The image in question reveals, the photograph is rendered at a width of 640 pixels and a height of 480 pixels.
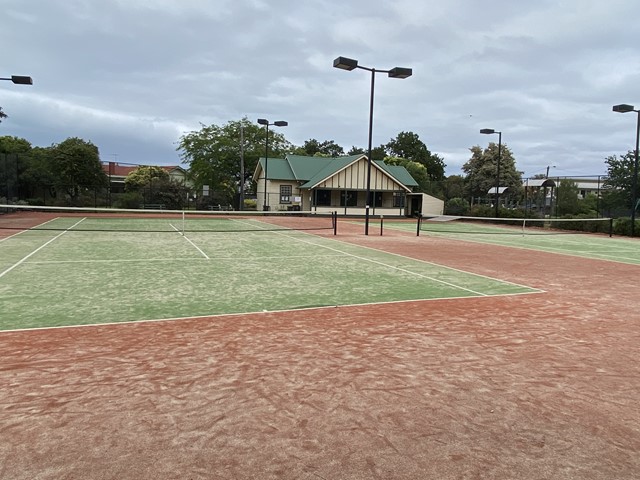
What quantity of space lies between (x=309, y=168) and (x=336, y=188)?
5993 mm

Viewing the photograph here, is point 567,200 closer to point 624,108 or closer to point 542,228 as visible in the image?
point 542,228

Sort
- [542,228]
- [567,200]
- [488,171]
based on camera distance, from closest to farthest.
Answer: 1. [542,228]
2. [567,200]
3. [488,171]

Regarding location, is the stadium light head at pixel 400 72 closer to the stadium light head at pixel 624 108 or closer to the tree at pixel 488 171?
the stadium light head at pixel 624 108

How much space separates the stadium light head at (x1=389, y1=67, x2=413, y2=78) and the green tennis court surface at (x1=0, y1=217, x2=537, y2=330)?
7830mm

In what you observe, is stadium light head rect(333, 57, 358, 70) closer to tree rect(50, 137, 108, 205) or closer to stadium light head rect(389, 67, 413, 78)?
stadium light head rect(389, 67, 413, 78)

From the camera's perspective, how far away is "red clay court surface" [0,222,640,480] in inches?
111

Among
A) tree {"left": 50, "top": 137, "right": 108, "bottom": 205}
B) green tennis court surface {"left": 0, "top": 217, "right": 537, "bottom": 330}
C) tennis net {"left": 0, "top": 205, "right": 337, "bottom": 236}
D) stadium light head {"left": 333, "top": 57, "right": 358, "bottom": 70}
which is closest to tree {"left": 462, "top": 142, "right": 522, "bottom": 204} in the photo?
tennis net {"left": 0, "top": 205, "right": 337, "bottom": 236}

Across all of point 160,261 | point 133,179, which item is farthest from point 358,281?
point 133,179

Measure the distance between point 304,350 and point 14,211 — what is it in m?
36.3

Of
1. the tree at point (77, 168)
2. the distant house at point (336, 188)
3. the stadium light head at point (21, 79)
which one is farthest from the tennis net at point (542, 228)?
the tree at point (77, 168)

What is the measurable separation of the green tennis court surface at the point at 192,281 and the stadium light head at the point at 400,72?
783cm

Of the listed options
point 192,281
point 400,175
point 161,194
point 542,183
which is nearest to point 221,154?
point 161,194

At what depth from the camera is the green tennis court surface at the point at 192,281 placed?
6680 millimetres

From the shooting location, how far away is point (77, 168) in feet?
156
